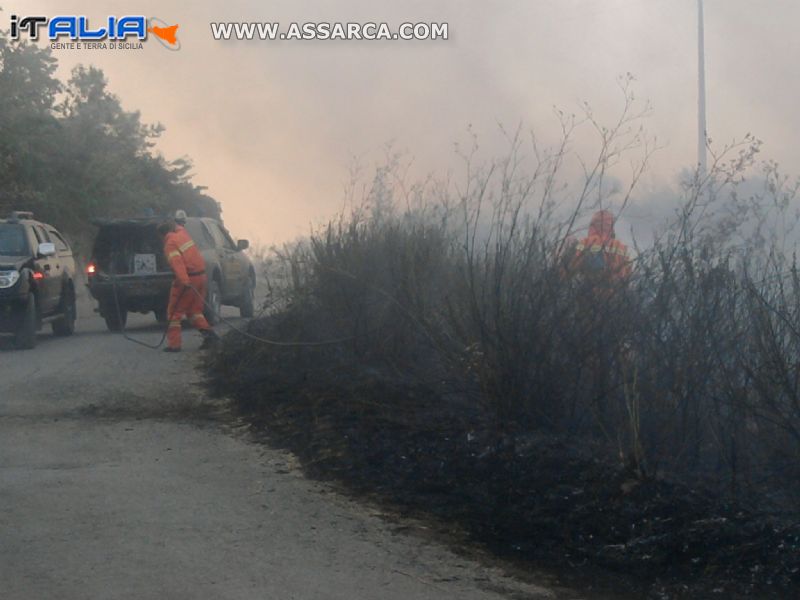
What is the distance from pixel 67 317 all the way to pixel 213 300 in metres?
2.35

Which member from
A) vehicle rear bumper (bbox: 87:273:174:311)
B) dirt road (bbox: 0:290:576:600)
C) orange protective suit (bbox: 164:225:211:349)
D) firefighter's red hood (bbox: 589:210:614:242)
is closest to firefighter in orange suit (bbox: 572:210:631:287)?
firefighter's red hood (bbox: 589:210:614:242)

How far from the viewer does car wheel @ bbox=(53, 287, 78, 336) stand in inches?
723

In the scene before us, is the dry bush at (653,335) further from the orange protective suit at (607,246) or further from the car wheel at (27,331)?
the car wheel at (27,331)

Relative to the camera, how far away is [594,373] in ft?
24.6

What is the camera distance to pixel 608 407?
763 centimetres

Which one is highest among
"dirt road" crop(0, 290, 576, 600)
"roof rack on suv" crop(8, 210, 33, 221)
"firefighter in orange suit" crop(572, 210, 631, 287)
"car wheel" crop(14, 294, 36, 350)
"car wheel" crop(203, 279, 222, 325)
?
"roof rack on suv" crop(8, 210, 33, 221)

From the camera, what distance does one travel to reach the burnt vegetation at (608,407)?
605 centimetres

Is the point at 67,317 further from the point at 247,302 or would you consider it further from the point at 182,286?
the point at 182,286

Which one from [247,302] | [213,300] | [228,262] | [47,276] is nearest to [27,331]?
[47,276]

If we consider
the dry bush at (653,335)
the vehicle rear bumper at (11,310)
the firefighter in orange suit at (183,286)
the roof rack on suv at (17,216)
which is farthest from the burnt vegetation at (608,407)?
the roof rack on suv at (17,216)

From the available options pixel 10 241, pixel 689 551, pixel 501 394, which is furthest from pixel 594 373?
pixel 10 241

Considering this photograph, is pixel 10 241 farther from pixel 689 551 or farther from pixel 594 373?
pixel 689 551

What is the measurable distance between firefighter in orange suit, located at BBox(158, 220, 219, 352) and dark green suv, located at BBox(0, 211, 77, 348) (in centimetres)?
227

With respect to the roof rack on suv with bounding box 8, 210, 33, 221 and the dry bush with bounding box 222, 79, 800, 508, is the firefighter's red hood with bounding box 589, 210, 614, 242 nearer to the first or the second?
the dry bush with bounding box 222, 79, 800, 508
